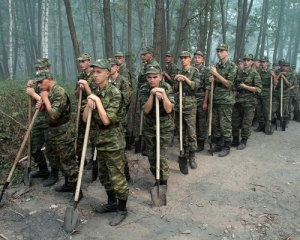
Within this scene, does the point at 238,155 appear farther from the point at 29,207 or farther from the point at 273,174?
the point at 29,207

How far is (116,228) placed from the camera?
3.87 meters

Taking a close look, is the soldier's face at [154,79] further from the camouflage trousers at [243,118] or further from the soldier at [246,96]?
the camouflage trousers at [243,118]

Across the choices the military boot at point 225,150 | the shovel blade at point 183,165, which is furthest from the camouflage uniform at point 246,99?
the shovel blade at point 183,165

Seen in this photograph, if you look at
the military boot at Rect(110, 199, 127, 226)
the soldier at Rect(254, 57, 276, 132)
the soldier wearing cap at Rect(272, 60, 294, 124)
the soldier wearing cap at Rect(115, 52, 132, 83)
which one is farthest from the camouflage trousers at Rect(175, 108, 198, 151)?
the soldier wearing cap at Rect(272, 60, 294, 124)

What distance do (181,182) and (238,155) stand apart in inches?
85.4

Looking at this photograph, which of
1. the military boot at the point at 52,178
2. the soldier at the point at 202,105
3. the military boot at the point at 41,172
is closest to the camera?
the military boot at the point at 52,178

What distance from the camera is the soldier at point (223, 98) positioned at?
6.42 metres

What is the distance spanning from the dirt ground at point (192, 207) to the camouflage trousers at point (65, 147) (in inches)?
20.1

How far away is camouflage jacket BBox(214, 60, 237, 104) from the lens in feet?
21.2

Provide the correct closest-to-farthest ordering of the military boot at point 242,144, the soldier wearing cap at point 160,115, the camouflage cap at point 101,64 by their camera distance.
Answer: the camouflage cap at point 101,64 → the soldier wearing cap at point 160,115 → the military boot at point 242,144

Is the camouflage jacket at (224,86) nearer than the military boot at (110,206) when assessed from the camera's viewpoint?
No

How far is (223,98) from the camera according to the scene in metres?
6.55

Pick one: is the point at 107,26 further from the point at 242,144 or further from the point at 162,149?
the point at 242,144

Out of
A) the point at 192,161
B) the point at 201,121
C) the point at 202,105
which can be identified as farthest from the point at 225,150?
the point at 202,105
